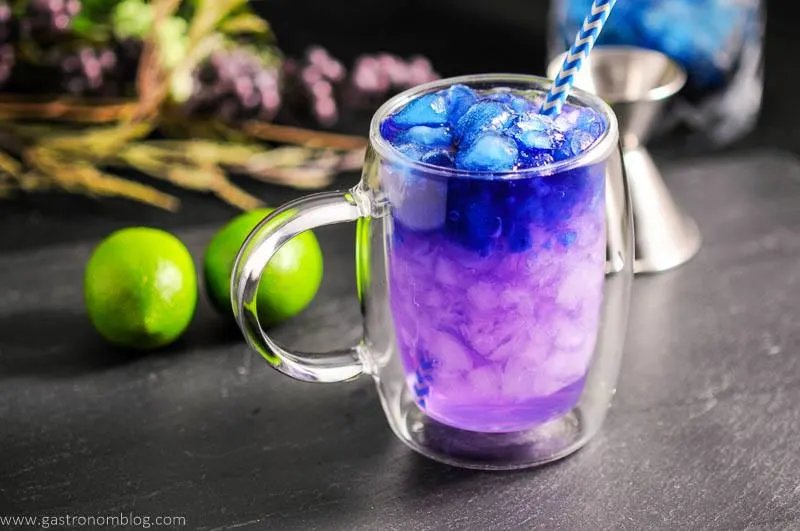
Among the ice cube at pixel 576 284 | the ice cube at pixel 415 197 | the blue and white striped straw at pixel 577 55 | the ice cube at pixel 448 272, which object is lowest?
the ice cube at pixel 576 284

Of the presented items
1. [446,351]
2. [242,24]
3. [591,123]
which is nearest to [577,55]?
[591,123]

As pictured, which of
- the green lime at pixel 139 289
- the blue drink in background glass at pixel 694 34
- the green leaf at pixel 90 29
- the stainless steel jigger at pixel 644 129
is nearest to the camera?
the green lime at pixel 139 289

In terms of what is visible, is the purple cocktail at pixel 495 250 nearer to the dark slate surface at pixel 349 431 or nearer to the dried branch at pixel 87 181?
the dark slate surface at pixel 349 431

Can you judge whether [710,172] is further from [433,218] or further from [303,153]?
[433,218]

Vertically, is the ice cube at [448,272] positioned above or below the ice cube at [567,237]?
below

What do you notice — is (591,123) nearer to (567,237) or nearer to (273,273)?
(567,237)

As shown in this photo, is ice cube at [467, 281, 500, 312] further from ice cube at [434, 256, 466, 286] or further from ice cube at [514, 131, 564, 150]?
ice cube at [514, 131, 564, 150]

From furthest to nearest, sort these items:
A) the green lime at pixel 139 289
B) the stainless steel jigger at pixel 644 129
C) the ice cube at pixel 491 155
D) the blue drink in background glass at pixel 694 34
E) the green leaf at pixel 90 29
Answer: the blue drink in background glass at pixel 694 34
the green leaf at pixel 90 29
the stainless steel jigger at pixel 644 129
the green lime at pixel 139 289
the ice cube at pixel 491 155

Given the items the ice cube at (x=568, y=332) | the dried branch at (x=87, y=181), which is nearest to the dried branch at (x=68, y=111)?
the dried branch at (x=87, y=181)
